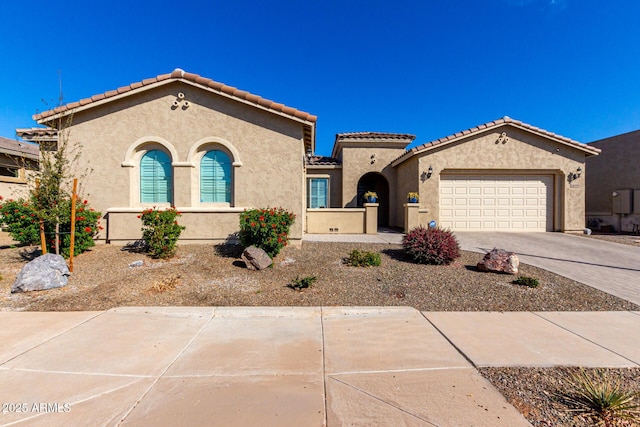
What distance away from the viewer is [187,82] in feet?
Result: 30.1

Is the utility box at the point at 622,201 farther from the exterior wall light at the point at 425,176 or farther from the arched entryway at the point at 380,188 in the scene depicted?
the arched entryway at the point at 380,188

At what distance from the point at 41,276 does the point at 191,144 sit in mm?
5294

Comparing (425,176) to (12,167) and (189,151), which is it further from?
(12,167)

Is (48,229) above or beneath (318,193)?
beneath

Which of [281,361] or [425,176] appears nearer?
[281,361]

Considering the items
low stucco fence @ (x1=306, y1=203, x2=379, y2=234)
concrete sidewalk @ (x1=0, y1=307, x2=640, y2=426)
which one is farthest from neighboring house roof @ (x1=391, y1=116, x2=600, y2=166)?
concrete sidewalk @ (x1=0, y1=307, x2=640, y2=426)

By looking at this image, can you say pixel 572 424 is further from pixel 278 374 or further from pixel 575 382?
pixel 278 374

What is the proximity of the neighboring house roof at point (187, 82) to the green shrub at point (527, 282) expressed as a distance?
6937 mm

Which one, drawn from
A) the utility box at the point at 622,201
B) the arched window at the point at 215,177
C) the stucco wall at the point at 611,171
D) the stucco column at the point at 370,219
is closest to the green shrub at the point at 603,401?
the arched window at the point at 215,177

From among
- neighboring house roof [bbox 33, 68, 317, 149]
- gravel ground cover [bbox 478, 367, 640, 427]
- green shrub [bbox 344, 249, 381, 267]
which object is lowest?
gravel ground cover [bbox 478, 367, 640, 427]

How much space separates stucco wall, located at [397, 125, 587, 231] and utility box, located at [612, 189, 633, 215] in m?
4.31

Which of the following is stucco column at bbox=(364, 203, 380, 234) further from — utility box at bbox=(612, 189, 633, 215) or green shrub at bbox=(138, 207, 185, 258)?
utility box at bbox=(612, 189, 633, 215)

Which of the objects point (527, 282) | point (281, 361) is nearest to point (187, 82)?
point (281, 361)

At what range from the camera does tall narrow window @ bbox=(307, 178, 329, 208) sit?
15.8 meters
